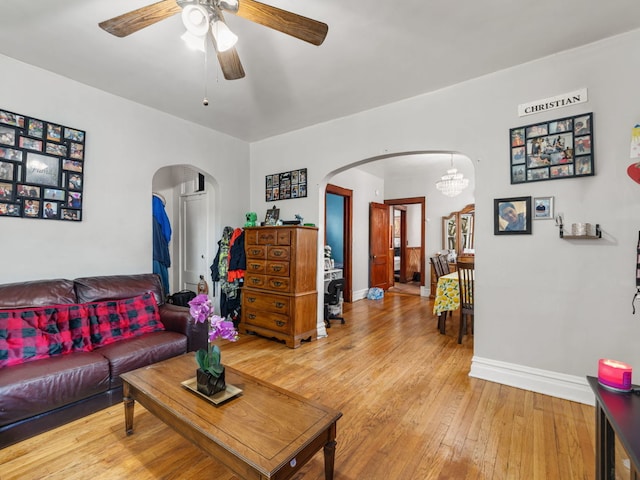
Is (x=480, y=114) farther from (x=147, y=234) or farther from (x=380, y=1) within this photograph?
(x=147, y=234)

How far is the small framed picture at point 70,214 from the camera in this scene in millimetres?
2828

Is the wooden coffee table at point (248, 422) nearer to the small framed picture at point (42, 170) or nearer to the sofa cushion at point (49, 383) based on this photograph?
the sofa cushion at point (49, 383)

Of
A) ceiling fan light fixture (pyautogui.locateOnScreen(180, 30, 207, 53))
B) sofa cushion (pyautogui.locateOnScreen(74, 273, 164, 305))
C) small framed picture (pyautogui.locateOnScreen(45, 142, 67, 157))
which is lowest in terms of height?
sofa cushion (pyautogui.locateOnScreen(74, 273, 164, 305))

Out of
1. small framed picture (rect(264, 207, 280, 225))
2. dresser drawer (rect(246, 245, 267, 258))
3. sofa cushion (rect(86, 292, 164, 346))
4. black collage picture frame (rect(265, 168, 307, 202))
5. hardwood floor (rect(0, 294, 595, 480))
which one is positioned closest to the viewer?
hardwood floor (rect(0, 294, 595, 480))

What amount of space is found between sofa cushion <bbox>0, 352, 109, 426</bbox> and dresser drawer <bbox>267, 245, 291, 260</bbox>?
6.40 feet

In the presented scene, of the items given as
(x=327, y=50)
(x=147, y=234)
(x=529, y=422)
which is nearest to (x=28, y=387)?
(x=147, y=234)

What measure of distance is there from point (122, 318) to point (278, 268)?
163cm

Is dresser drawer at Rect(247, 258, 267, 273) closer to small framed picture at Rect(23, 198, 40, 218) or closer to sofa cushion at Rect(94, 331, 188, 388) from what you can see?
sofa cushion at Rect(94, 331, 188, 388)

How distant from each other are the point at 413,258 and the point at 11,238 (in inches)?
328

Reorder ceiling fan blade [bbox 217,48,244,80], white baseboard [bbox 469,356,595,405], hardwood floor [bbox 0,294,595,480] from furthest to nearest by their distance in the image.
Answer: white baseboard [bbox 469,356,595,405]
ceiling fan blade [bbox 217,48,244,80]
hardwood floor [bbox 0,294,595,480]

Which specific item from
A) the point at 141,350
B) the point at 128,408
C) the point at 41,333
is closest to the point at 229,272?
the point at 141,350

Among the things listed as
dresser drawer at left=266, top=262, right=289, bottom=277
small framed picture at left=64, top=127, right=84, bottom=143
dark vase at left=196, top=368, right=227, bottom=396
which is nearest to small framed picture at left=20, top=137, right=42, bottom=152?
small framed picture at left=64, top=127, right=84, bottom=143

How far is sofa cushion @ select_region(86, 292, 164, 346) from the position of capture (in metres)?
2.49

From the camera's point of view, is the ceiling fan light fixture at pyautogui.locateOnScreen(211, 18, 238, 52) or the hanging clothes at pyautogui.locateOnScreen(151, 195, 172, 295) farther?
the hanging clothes at pyautogui.locateOnScreen(151, 195, 172, 295)
